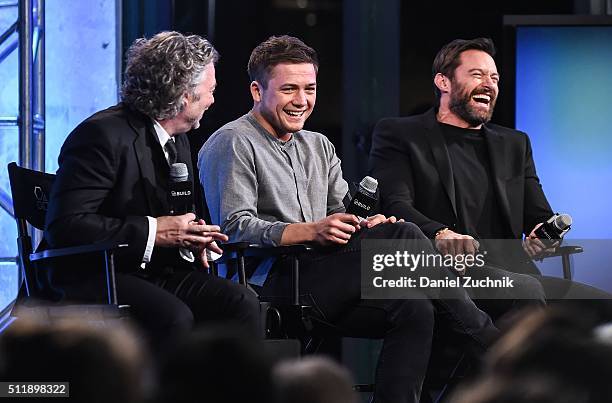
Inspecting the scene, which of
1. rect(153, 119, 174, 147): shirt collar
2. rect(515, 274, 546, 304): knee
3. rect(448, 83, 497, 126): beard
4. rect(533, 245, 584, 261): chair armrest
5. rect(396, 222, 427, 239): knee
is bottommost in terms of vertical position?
rect(515, 274, 546, 304): knee

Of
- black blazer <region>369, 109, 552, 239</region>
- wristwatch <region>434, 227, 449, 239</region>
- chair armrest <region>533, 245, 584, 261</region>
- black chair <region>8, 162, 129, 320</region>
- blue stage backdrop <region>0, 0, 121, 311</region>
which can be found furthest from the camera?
blue stage backdrop <region>0, 0, 121, 311</region>

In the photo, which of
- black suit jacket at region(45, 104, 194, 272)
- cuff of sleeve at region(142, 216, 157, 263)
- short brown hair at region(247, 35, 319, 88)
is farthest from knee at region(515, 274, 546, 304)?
cuff of sleeve at region(142, 216, 157, 263)

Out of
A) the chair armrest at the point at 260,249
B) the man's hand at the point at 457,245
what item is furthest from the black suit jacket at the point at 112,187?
the man's hand at the point at 457,245

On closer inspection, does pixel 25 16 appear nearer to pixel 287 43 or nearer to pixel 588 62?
pixel 287 43

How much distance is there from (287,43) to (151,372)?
2567 millimetres

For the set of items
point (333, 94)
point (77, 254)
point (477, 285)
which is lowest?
point (477, 285)

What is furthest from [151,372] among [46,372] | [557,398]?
[557,398]

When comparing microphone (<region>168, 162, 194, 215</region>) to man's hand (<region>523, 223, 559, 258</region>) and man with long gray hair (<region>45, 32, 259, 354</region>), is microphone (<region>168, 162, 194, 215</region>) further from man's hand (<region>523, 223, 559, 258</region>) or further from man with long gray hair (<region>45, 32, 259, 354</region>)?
man's hand (<region>523, 223, 559, 258</region>)

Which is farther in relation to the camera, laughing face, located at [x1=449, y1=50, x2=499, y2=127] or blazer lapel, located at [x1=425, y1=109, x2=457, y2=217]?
laughing face, located at [x1=449, y1=50, x2=499, y2=127]

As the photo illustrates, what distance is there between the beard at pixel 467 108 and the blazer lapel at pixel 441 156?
0.10 metres

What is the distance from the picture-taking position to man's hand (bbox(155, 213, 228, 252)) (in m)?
2.73

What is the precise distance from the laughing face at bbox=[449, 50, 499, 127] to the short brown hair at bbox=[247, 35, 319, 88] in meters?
0.73

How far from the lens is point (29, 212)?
3.09m

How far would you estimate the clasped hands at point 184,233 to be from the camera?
108 inches
